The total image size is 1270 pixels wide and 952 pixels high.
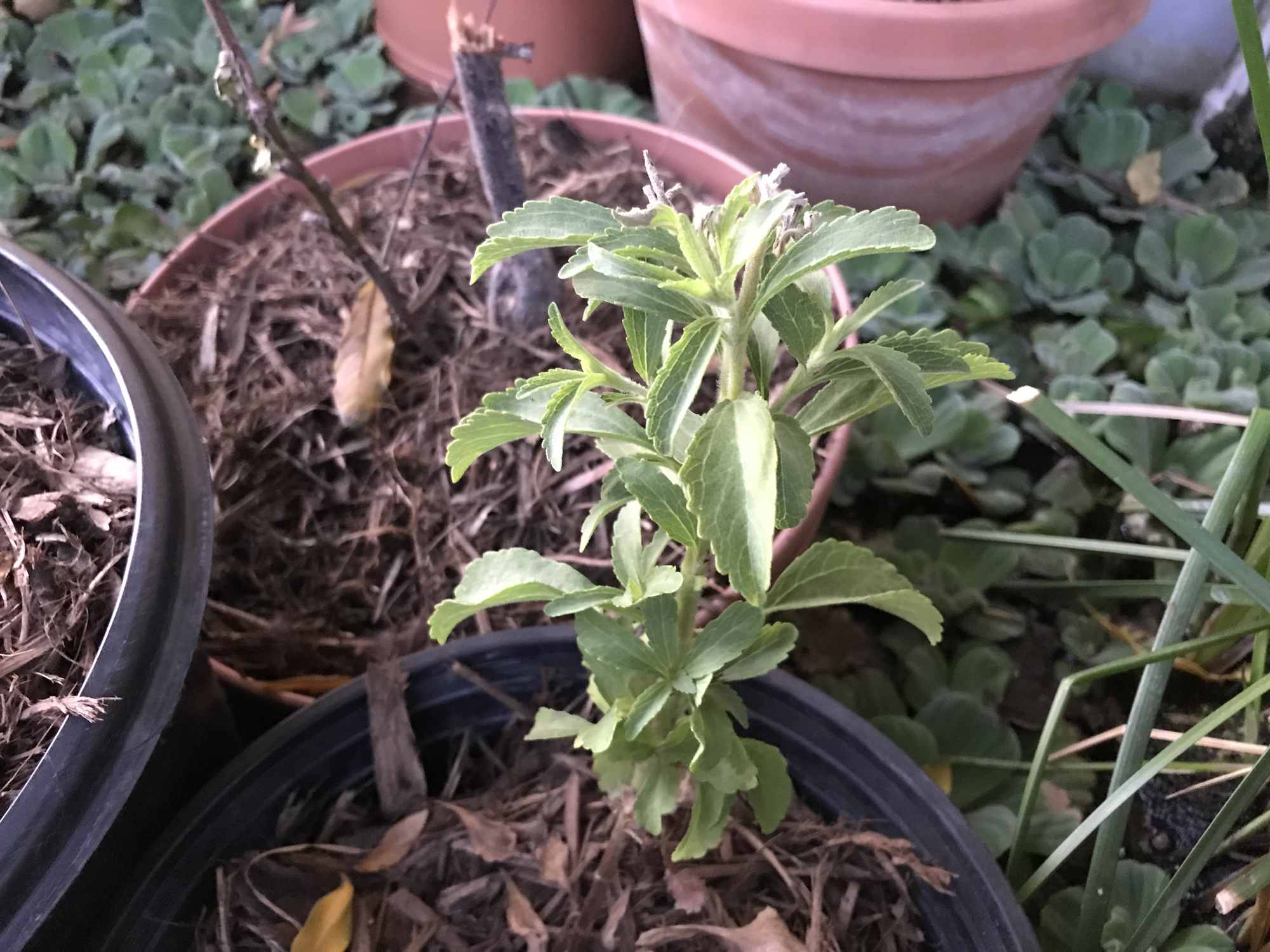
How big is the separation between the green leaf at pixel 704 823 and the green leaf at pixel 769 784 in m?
0.03

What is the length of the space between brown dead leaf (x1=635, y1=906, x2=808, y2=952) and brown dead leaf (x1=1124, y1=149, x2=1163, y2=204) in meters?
1.14

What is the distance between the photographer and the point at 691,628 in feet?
1.96

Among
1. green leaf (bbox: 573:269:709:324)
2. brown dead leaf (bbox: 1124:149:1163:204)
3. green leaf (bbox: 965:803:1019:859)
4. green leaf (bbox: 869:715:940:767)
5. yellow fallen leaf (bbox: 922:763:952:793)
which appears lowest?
green leaf (bbox: 965:803:1019:859)

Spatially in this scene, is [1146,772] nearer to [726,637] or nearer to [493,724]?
[726,637]

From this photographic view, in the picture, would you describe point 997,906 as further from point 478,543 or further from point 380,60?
point 380,60

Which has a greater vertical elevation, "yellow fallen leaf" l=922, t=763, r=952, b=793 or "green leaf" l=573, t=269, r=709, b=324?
"green leaf" l=573, t=269, r=709, b=324

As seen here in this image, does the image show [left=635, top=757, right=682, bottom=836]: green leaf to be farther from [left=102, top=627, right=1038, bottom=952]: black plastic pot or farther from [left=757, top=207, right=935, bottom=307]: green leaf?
[left=757, top=207, right=935, bottom=307]: green leaf

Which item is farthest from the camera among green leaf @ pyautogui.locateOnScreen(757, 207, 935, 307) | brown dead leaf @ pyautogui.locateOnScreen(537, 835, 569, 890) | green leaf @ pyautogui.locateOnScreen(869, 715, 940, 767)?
green leaf @ pyautogui.locateOnScreen(869, 715, 940, 767)

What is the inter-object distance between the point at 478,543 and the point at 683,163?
0.54 metres

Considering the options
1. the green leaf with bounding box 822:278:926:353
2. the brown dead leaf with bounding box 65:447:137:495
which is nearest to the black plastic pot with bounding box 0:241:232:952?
the brown dead leaf with bounding box 65:447:137:495

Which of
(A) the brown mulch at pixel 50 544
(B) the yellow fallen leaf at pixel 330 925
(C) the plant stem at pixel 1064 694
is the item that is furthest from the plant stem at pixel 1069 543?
(A) the brown mulch at pixel 50 544

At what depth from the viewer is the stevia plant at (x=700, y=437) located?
1.31ft

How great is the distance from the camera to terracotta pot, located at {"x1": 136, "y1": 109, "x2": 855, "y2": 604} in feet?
3.40

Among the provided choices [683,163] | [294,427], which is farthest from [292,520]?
[683,163]
